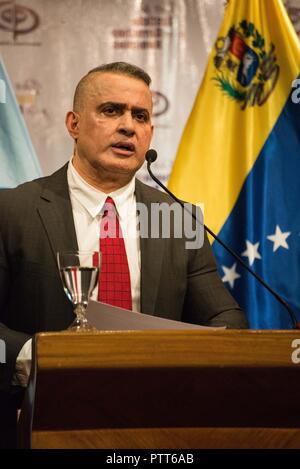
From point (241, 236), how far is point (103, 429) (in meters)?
1.87

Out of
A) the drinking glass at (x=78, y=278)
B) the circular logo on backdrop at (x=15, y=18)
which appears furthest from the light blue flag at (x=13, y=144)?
the drinking glass at (x=78, y=278)

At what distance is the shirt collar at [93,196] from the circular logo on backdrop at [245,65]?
0.87 metres

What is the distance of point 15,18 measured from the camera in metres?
3.05

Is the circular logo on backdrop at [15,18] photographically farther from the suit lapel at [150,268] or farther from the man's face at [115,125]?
the suit lapel at [150,268]

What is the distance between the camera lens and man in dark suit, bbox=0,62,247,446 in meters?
2.27

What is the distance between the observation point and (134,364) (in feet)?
4.26

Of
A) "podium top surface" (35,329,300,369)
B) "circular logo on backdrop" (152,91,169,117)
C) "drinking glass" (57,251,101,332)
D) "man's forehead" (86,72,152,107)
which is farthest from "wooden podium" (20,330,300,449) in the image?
"circular logo on backdrop" (152,91,169,117)

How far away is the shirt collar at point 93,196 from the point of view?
2.44m

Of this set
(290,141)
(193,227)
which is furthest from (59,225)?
(290,141)

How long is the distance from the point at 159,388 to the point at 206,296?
1111 millimetres

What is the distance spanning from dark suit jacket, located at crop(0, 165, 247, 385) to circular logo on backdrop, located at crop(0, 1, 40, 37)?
0.88 m

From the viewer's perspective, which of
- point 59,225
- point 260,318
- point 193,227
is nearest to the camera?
point 59,225

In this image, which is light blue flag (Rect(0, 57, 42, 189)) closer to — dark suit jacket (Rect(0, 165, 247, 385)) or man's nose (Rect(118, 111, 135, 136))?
dark suit jacket (Rect(0, 165, 247, 385))
